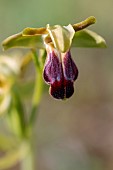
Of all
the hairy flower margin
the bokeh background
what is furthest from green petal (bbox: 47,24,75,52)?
the bokeh background

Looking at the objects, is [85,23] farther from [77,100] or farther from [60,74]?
[77,100]

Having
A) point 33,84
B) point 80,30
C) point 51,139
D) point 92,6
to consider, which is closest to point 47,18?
point 92,6

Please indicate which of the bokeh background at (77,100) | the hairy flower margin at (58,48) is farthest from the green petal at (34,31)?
the bokeh background at (77,100)

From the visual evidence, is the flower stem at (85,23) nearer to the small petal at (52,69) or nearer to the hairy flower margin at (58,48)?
the hairy flower margin at (58,48)

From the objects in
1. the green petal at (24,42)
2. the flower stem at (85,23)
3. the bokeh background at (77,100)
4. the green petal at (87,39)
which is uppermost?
the flower stem at (85,23)

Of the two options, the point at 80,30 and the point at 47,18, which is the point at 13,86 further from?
the point at 47,18

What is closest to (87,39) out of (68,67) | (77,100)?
(68,67)
